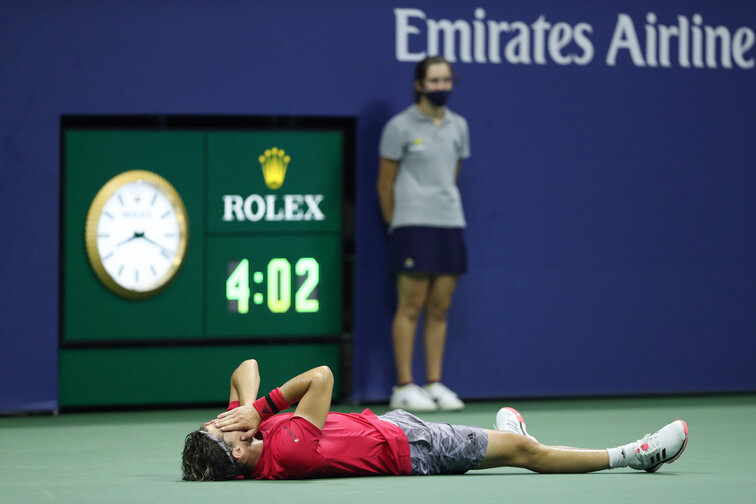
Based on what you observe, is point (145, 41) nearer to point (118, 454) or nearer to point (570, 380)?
point (118, 454)

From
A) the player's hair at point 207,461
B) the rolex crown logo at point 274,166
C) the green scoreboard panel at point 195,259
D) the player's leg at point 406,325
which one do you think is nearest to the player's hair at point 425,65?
the green scoreboard panel at point 195,259

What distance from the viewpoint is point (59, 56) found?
828 centimetres

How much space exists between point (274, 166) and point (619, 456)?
3704mm

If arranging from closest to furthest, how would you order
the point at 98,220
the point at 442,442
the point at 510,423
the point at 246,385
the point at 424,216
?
the point at 442,442 → the point at 246,385 → the point at 510,423 → the point at 98,220 → the point at 424,216

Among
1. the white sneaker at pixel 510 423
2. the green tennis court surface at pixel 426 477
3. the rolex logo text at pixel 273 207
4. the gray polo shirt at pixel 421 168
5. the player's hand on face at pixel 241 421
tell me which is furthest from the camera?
the rolex logo text at pixel 273 207

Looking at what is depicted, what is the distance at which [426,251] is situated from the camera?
848 cm

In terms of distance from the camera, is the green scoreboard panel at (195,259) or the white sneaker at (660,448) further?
the green scoreboard panel at (195,259)

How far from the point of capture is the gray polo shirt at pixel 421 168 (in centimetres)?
848

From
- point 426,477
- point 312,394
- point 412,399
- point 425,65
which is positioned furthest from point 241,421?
point 425,65

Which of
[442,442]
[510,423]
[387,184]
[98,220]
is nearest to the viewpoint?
[442,442]

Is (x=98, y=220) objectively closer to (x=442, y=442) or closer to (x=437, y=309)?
(x=437, y=309)

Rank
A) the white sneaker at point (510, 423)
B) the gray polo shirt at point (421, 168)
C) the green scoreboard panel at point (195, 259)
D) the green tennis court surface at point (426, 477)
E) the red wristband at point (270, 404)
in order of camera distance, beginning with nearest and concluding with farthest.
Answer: the green tennis court surface at point (426, 477) < the red wristband at point (270, 404) < the white sneaker at point (510, 423) < the green scoreboard panel at point (195, 259) < the gray polo shirt at point (421, 168)

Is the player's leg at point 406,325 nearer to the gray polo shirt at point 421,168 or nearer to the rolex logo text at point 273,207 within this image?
the gray polo shirt at point 421,168

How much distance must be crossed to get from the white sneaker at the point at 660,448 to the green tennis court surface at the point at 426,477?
68 millimetres
